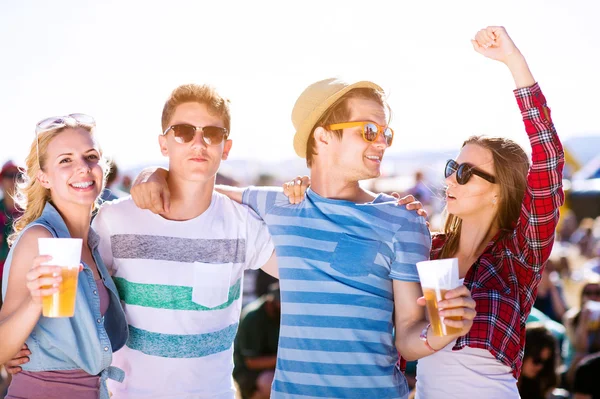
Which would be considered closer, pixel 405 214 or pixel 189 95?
pixel 405 214

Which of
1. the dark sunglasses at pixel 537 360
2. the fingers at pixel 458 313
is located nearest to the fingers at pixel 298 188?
the fingers at pixel 458 313

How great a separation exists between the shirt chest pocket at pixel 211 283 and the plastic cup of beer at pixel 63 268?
0.67 metres

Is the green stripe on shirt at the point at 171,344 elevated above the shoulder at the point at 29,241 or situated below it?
below

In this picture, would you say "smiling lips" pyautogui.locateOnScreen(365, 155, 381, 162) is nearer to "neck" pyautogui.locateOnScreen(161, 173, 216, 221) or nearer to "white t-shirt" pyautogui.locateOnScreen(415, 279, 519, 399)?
"neck" pyautogui.locateOnScreen(161, 173, 216, 221)

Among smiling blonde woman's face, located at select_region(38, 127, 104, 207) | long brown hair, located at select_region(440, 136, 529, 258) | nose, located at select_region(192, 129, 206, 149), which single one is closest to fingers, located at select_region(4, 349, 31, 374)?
smiling blonde woman's face, located at select_region(38, 127, 104, 207)

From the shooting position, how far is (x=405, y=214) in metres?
2.78

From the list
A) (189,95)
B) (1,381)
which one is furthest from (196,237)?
(1,381)

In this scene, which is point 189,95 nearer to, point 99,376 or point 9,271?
point 9,271

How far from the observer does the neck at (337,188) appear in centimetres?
297

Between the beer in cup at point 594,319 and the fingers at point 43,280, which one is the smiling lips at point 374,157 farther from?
the beer in cup at point 594,319

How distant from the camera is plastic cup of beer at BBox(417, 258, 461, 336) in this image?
2334 millimetres

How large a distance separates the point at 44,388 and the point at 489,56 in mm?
2410

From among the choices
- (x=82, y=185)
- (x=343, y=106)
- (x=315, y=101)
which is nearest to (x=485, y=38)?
(x=343, y=106)

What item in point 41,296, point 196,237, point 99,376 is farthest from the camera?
point 196,237
